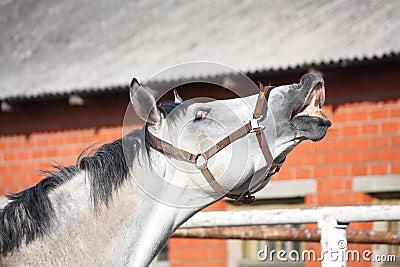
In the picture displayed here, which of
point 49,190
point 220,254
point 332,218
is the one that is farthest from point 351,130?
point 49,190

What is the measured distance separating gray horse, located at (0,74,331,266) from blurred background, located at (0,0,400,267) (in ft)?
14.5

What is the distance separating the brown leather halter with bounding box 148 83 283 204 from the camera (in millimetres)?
3078

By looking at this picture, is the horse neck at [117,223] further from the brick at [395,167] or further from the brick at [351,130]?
the brick at [351,130]

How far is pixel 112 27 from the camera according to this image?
429 inches

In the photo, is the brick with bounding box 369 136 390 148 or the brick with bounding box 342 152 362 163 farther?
the brick with bounding box 342 152 362 163

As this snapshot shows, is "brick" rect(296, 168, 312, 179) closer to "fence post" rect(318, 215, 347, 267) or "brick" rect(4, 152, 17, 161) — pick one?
"brick" rect(4, 152, 17, 161)

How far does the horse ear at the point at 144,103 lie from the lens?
115 inches

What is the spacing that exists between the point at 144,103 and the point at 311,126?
68 centimetres

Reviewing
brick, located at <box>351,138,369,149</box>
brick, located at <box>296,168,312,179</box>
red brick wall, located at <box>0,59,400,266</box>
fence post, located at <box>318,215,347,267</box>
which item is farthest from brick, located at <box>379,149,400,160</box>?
fence post, located at <box>318,215,347,267</box>

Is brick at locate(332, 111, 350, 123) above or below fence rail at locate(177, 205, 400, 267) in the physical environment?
above

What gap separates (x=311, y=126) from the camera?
3.15 metres

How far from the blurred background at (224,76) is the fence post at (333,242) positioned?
3.91 m

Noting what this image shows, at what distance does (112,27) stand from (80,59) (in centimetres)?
86

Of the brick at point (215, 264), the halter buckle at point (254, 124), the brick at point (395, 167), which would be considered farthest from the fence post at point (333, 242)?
the brick at point (215, 264)
